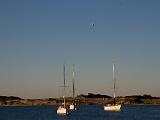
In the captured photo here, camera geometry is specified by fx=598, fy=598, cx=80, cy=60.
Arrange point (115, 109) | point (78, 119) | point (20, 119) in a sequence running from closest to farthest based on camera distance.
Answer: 1. point (78, 119)
2. point (20, 119)
3. point (115, 109)

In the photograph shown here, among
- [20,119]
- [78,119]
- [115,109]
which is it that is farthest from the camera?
[115,109]

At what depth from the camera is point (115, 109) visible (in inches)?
7402

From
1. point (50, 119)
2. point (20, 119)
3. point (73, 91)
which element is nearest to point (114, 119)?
point (50, 119)

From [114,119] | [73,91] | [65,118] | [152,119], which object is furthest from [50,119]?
[73,91]

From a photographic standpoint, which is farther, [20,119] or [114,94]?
[114,94]

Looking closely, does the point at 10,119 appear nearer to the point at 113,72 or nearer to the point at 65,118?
the point at 65,118

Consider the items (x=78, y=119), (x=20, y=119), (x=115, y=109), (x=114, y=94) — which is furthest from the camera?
(x=115, y=109)

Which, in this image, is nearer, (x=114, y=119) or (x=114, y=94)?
(x=114, y=119)

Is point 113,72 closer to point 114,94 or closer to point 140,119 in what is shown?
point 114,94

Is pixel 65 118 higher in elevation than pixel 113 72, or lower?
lower

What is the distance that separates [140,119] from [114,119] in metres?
7.11

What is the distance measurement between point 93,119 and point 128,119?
9103 millimetres

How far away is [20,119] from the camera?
162 meters

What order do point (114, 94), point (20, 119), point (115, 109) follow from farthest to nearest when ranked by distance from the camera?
point (115, 109)
point (114, 94)
point (20, 119)
